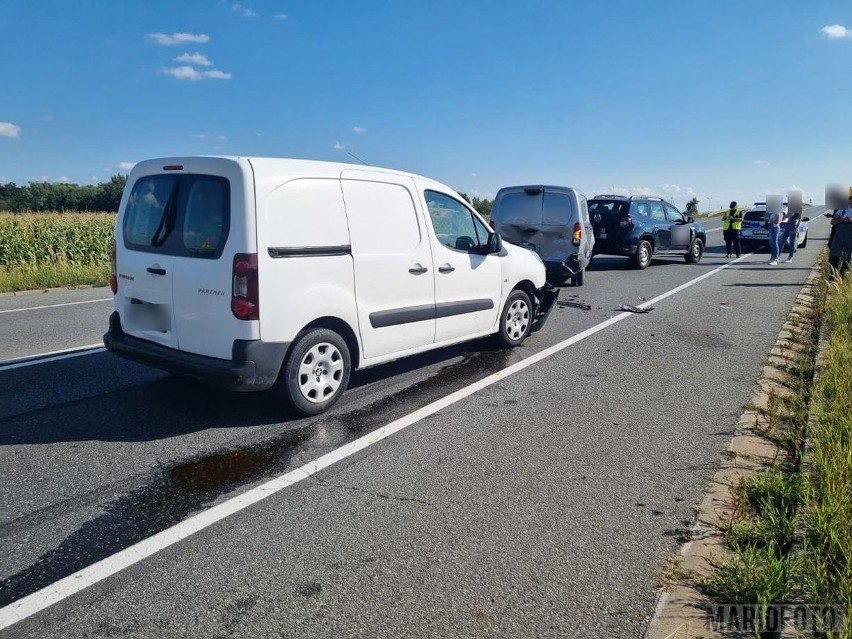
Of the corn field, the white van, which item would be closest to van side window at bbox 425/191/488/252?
the white van

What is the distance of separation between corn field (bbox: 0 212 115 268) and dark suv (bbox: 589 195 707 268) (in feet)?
41.4

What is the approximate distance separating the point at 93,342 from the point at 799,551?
284 inches

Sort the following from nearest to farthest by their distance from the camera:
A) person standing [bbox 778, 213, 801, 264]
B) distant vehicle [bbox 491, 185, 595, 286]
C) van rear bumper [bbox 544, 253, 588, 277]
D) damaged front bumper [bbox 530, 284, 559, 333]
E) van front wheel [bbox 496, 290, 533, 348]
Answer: van front wheel [bbox 496, 290, 533, 348] < damaged front bumper [bbox 530, 284, 559, 333] < van rear bumper [bbox 544, 253, 588, 277] < distant vehicle [bbox 491, 185, 595, 286] < person standing [bbox 778, 213, 801, 264]

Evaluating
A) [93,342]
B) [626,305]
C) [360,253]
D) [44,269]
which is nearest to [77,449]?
[360,253]

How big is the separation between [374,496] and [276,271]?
1749mm

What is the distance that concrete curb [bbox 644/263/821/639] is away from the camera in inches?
103

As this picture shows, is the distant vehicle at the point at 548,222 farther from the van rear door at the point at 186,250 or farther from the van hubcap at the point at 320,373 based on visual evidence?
the van rear door at the point at 186,250

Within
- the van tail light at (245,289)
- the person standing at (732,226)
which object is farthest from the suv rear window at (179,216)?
the person standing at (732,226)

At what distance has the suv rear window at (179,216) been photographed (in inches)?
177

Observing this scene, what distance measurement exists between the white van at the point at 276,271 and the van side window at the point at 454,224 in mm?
42

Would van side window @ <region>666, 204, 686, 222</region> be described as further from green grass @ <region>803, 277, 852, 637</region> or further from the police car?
green grass @ <region>803, 277, 852, 637</region>

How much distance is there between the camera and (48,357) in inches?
262

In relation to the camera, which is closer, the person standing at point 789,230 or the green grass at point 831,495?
the green grass at point 831,495

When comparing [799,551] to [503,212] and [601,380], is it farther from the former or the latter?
[503,212]
